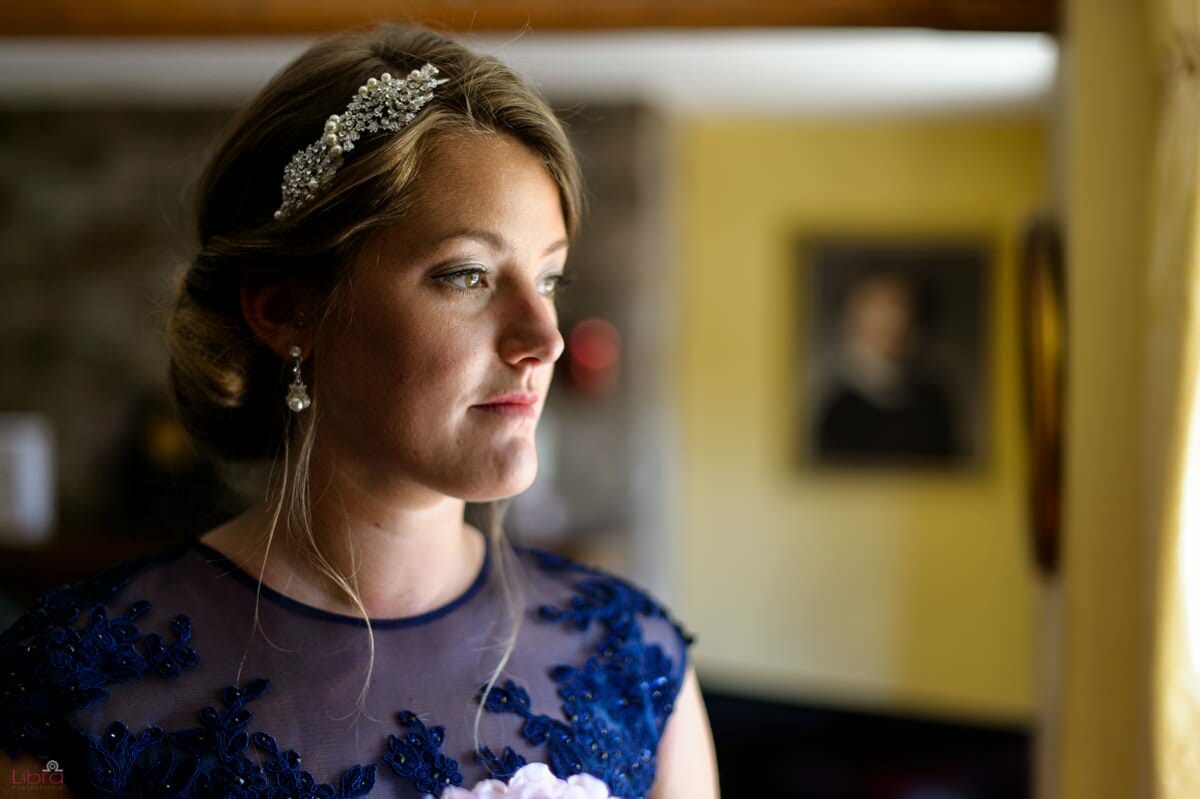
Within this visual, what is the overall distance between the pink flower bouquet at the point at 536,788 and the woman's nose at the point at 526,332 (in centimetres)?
40

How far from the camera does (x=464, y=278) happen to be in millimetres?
1094

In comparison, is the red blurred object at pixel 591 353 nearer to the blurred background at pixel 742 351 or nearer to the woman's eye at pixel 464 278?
the blurred background at pixel 742 351

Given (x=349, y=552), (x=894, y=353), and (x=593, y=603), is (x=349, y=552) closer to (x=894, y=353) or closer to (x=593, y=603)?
(x=593, y=603)

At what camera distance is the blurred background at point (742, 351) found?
4.36m

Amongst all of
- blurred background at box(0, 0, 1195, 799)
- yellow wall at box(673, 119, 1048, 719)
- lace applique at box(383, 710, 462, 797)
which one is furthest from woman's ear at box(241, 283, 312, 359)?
yellow wall at box(673, 119, 1048, 719)

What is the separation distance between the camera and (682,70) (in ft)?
14.6

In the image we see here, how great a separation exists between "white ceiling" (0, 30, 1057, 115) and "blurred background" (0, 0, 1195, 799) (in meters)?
0.02

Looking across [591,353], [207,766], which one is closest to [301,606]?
[207,766]

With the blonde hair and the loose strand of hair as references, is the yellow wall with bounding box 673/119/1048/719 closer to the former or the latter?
the loose strand of hair

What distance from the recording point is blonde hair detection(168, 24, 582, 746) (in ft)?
3.61

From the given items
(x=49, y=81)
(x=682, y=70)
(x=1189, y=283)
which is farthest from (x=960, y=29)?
(x=49, y=81)

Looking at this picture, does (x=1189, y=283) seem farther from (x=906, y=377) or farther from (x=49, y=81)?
(x=49, y=81)

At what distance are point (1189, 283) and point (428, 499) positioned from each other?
815 mm

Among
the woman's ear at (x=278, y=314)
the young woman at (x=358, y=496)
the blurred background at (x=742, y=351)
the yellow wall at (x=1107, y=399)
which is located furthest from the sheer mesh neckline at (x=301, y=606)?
the blurred background at (x=742, y=351)
